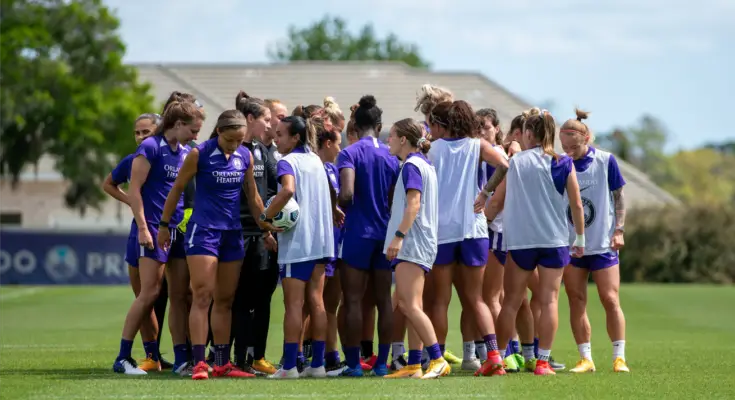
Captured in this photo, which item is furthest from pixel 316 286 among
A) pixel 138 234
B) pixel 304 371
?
pixel 138 234

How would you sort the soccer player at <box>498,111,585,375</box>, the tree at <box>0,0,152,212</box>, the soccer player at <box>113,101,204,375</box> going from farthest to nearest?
1. the tree at <box>0,0,152,212</box>
2. the soccer player at <box>113,101,204,375</box>
3. the soccer player at <box>498,111,585,375</box>

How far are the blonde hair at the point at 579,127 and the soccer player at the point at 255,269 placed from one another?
246 cm

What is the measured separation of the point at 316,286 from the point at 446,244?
3.56 ft

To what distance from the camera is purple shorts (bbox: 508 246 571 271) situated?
411 inches

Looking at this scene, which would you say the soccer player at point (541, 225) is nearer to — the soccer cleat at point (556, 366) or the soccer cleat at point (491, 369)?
the soccer cleat at point (491, 369)

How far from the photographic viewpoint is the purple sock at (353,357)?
10.4 meters

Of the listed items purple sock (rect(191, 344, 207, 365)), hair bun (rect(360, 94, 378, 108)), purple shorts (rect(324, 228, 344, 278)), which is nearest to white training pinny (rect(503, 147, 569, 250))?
hair bun (rect(360, 94, 378, 108))

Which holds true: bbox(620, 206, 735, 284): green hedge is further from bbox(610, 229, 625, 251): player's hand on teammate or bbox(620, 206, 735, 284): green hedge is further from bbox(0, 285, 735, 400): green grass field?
bbox(610, 229, 625, 251): player's hand on teammate

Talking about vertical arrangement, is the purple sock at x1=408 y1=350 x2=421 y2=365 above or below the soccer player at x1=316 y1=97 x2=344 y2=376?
below

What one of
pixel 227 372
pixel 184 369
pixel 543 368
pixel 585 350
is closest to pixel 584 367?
pixel 585 350

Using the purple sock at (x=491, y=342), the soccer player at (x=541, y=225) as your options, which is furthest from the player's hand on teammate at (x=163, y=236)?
the soccer player at (x=541, y=225)

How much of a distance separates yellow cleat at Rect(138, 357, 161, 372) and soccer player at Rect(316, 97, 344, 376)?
148cm

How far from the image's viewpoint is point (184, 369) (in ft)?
34.8

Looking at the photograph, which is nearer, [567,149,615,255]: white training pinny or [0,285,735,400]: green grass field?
[0,285,735,400]: green grass field
